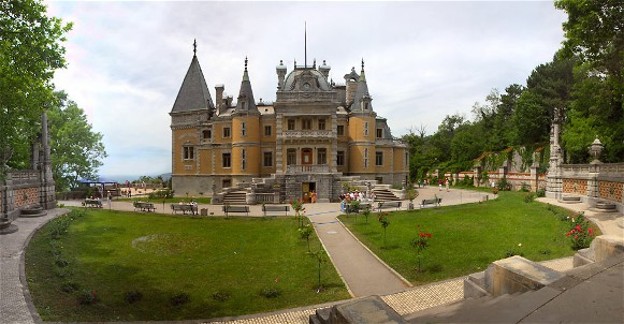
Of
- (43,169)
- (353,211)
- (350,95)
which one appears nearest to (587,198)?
(353,211)

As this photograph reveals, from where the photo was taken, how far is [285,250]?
1588 centimetres

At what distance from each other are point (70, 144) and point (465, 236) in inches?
1471

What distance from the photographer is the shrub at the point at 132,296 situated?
9.97 metres

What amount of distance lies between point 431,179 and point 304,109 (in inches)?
1338

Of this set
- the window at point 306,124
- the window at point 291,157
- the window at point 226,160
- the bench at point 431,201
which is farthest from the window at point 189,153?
the bench at point 431,201

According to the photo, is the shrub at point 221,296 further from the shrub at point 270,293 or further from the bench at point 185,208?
the bench at point 185,208

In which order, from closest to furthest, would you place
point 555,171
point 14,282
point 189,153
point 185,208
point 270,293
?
1. point 14,282
2. point 270,293
3. point 185,208
4. point 555,171
5. point 189,153

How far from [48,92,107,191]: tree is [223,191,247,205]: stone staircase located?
1620 centimetres

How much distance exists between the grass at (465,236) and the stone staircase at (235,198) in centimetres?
1342

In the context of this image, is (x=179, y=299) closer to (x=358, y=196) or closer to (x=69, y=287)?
(x=69, y=287)

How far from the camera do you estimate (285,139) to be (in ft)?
122

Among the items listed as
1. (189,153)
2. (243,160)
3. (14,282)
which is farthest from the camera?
(189,153)

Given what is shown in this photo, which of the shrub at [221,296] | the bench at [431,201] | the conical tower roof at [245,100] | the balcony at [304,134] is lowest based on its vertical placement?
the shrub at [221,296]

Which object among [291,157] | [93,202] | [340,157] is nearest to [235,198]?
[291,157]
